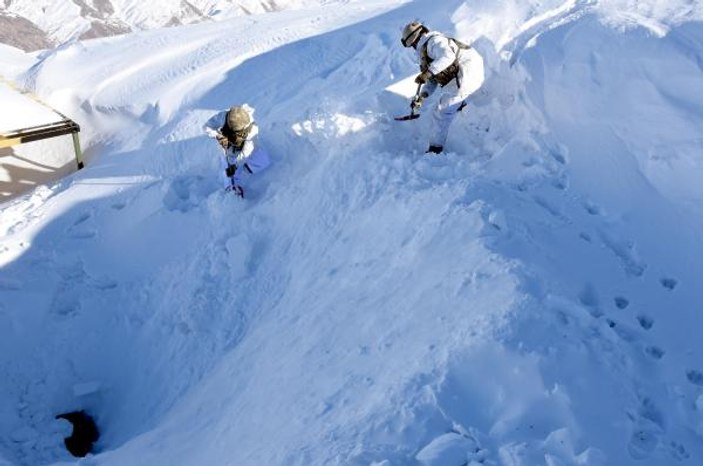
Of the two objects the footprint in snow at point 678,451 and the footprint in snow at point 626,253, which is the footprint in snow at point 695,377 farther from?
the footprint in snow at point 626,253

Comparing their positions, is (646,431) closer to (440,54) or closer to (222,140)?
(440,54)

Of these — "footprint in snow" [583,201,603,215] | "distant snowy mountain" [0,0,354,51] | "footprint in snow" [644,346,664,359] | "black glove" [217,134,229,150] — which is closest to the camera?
"footprint in snow" [644,346,664,359]

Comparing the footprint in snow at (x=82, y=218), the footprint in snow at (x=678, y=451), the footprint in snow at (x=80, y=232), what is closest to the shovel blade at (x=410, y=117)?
the footprint in snow at (x=678, y=451)

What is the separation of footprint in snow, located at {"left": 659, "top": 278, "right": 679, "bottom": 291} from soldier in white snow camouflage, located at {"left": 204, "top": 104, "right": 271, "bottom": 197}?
443cm

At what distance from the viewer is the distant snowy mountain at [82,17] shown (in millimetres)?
40812

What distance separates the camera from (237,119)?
21.0ft

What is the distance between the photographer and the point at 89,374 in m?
6.39

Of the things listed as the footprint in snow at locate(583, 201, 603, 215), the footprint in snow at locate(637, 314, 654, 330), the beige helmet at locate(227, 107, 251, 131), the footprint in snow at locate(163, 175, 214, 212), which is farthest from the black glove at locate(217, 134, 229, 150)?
the footprint in snow at locate(637, 314, 654, 330)

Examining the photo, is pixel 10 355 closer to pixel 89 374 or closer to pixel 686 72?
pixel 89 374

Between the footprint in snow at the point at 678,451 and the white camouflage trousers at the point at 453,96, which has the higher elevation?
the white camouflage trousers at the point at 453,96

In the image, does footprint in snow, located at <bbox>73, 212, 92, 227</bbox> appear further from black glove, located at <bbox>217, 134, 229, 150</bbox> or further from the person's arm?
the person's arm

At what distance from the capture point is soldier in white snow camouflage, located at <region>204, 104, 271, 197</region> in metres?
6.45

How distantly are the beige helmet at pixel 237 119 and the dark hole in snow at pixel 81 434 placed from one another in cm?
348

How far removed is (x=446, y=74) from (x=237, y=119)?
233 centimetres
